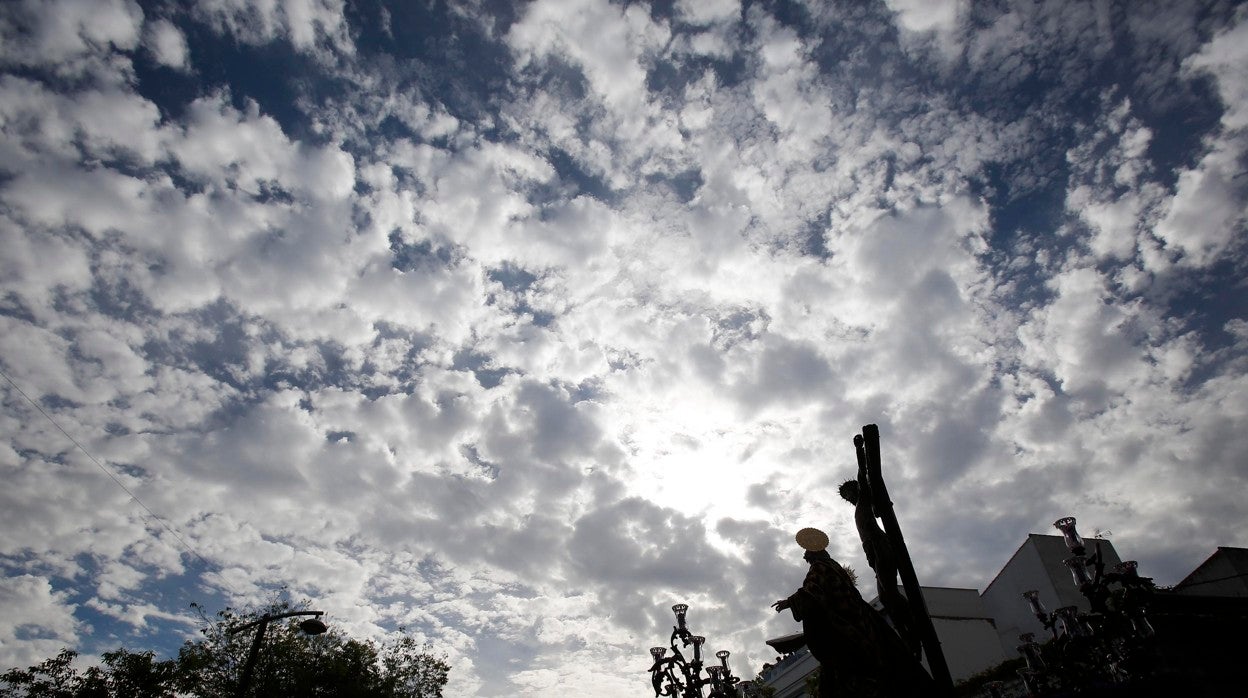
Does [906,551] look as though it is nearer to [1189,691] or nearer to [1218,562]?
[1189,691]

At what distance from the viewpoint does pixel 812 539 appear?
6152mm

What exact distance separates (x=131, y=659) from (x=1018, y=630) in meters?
42.4

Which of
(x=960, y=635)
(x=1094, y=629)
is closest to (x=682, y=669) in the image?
(x=1094, y=629)

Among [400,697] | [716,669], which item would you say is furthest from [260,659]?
[716,669]

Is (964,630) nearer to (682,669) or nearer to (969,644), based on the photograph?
(969,644)

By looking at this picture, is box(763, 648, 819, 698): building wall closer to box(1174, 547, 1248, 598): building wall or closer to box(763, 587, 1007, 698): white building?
box(763, 587, 1007, 698): white building

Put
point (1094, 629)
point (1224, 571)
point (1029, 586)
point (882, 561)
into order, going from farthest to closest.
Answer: point (1029, 586) → point (1224, 571) → point (1094, 629) → point (882, 561)

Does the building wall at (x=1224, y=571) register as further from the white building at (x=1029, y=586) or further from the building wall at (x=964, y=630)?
the building wall at (x=964, y=630)

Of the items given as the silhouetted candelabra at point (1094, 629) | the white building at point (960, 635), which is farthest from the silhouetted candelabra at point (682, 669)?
the white building at point (960, 635)

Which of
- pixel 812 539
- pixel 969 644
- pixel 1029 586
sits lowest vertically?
pixel 812 539

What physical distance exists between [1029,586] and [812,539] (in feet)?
116

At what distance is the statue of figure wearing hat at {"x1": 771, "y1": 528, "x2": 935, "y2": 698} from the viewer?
5.06m

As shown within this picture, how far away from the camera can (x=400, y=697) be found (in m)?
31.2

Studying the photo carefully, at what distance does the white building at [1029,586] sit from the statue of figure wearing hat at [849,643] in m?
31.8
